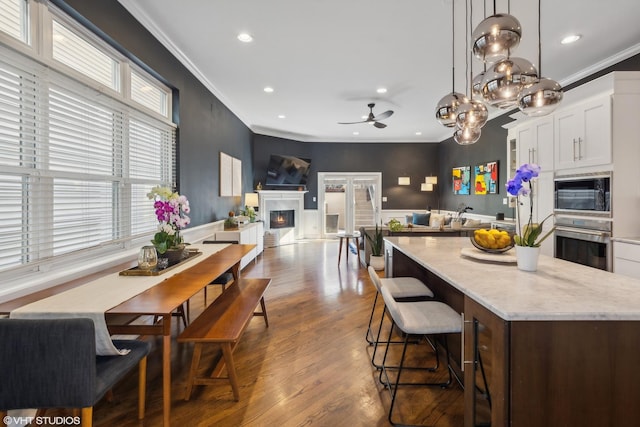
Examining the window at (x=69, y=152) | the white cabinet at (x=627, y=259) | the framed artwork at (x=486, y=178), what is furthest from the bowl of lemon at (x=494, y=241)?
the framed artwork at (x=486, y=178)

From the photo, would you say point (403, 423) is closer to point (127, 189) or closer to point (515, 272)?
point (515, 272)

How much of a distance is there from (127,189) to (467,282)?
285 cm

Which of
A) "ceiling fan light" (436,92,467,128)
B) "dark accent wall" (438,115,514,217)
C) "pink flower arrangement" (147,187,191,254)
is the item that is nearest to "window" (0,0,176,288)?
"pink flower arrangement" (147,187,191,254)

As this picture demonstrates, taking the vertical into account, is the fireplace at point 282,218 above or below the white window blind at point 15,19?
below

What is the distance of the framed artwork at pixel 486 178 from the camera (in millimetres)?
→ 6145

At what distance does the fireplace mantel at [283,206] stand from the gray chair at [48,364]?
646cm

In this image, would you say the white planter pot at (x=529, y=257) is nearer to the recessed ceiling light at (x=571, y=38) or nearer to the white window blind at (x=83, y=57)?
the recessed ceiling light at (x=571, y=38)

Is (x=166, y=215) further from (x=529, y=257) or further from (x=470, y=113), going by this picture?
(x=470, y=113)

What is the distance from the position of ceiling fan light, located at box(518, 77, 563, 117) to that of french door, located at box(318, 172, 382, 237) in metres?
7.13

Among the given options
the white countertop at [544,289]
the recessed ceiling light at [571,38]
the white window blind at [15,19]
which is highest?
the recessed ceiling light at [571,38]

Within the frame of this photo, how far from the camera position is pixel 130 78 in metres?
2.80

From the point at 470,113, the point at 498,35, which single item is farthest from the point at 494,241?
the point at 498,35

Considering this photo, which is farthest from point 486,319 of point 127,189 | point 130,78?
point 130,78

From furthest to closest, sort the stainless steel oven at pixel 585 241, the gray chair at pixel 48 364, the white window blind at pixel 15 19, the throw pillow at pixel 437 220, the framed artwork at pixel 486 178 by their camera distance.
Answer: the throw pillow at pixel 437 220
the framed artwork at pixel 486 178
the stainless steel oven at pixel 585 241
the white window blind at pixel 15 19
the gray chair at pixel 48 364
